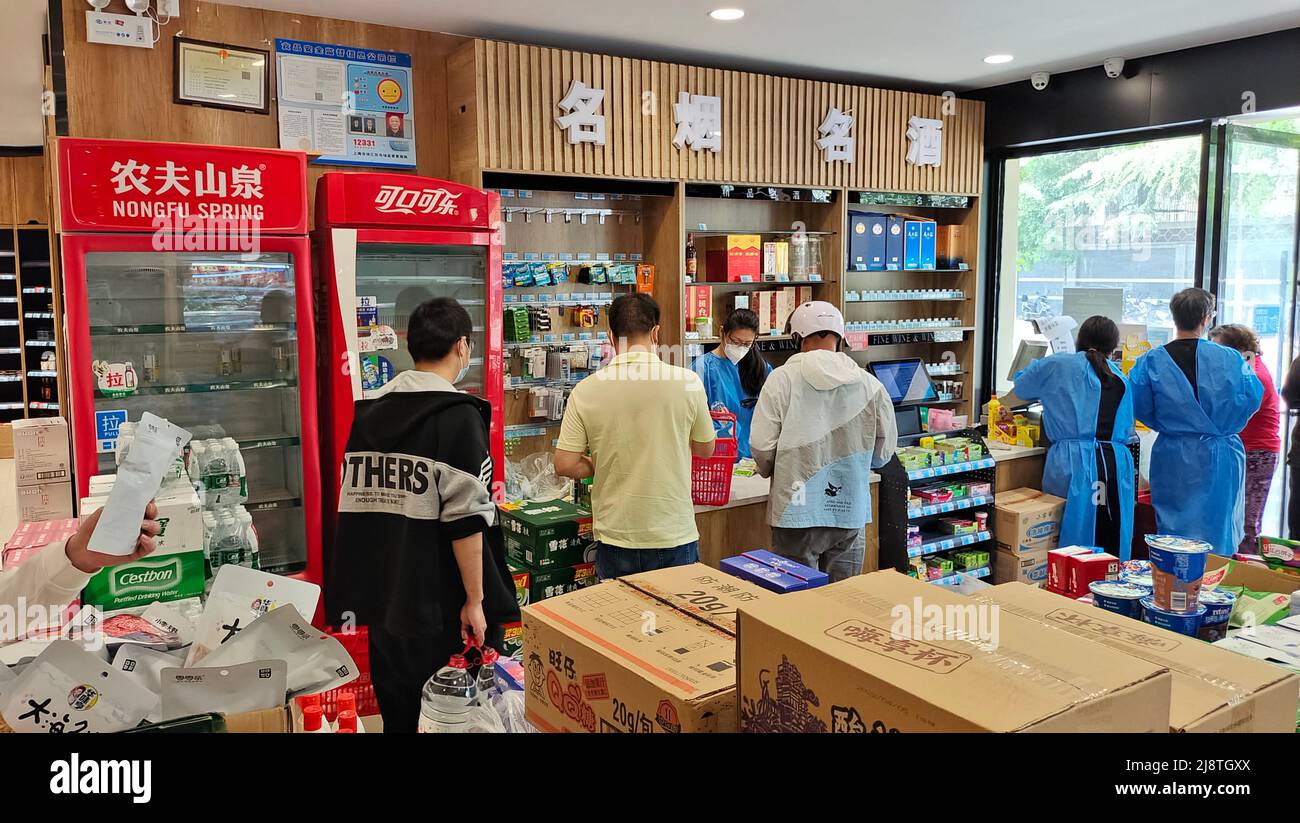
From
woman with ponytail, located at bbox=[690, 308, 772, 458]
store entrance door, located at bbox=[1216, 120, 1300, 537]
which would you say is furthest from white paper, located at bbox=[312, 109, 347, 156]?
store entrance door, located at bbox=[1216, 120, 1300, 537]

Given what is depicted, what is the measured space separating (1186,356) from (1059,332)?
1.62 metres

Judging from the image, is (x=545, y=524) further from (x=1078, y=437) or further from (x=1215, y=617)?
(x=1078, y=437)

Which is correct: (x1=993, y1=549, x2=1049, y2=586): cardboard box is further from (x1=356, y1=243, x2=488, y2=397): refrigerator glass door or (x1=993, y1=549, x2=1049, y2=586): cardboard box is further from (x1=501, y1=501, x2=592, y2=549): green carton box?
(x1=356, y1=243, x2=488, y2=397): refrigerator glass door

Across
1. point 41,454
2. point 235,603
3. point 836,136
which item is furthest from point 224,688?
point 836,136

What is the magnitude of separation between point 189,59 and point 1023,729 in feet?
15.3

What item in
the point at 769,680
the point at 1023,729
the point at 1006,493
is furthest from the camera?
the point at 1006,493

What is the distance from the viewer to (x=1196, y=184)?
6.06 m

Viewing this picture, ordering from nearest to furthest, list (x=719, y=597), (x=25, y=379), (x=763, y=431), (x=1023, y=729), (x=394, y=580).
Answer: (x=1023, y=729)
(x=719, y=597)
(x=394, y=580)
(x=763, y=431)
(x=25, y=379)

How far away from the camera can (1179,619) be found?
2.20 metres

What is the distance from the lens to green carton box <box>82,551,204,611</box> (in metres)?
2.29

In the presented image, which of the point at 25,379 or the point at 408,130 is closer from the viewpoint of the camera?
the point at 408,130

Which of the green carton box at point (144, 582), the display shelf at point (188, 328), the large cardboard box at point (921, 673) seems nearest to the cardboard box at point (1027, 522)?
the display shelf at point (188, 328)
